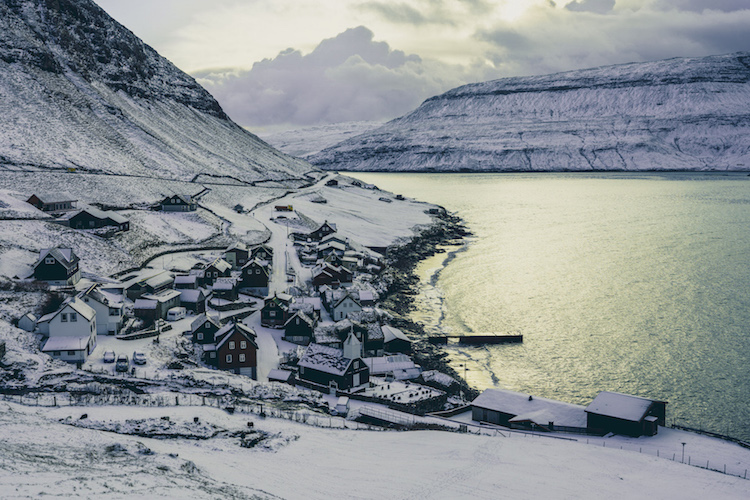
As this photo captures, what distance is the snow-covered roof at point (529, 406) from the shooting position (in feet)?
115

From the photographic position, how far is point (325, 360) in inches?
1555

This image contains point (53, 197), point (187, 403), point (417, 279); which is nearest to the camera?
point (187, 403)

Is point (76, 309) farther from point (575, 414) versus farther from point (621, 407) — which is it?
point (621, 407)

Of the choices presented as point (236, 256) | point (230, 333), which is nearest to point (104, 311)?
point (230, 333)

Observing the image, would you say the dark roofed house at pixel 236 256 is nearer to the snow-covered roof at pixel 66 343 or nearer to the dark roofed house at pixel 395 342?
the dark roofed house at pixel 395 342

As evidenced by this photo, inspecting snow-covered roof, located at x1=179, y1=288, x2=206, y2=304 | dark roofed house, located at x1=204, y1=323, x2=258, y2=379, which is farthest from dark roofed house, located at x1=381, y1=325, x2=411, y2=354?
snow-covered roof, located at x1=179, y1=288, x2=206, y2=304

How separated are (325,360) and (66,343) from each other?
1555cm

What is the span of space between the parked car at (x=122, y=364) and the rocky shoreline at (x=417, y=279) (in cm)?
2043

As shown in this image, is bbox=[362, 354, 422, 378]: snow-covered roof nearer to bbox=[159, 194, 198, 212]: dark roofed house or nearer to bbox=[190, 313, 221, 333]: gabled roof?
bbox=[190, 313, 221, 333]: gabled roof

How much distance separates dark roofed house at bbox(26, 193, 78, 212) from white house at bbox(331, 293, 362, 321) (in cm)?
4144

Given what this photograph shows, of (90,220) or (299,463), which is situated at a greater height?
(90,220)

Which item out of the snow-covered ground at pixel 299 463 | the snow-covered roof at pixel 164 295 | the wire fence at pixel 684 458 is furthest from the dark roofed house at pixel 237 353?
the wire fence at pixel 684 458

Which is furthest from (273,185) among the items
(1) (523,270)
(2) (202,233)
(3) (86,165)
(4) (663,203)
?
(4) (663,203)

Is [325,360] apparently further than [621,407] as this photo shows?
Yes
